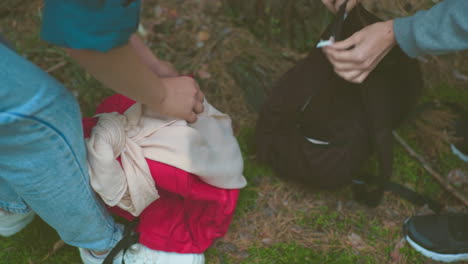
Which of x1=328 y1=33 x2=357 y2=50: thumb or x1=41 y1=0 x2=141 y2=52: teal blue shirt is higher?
x1=41 y1=0 x2=141 y2=52: teal blue shirt

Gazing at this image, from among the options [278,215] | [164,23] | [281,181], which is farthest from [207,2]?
[278,215]

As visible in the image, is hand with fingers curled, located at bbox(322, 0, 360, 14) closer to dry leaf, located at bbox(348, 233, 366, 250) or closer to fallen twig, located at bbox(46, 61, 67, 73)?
dry leaf, located at bbox(348, 233, 366, 250)

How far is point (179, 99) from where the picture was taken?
4.49 ft

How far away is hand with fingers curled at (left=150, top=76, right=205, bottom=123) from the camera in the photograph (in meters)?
Answer: 1.32

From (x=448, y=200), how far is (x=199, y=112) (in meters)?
1.45

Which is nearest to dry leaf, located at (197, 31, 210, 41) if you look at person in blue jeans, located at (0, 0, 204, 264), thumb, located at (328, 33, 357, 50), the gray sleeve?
person in blue jeans, located at (0, 0, 204, 264)

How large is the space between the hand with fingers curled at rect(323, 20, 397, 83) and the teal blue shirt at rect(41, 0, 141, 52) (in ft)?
2.59

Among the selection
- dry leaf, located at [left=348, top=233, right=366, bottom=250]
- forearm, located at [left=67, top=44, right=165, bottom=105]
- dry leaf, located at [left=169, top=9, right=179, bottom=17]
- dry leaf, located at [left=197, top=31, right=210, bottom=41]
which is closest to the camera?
forearm, located at [left=67, top=44, right=165, bottom=105]

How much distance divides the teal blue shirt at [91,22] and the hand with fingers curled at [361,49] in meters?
0.79

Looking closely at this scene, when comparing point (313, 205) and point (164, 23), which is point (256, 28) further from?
point (313, 205)

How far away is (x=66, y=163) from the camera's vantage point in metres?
1.22

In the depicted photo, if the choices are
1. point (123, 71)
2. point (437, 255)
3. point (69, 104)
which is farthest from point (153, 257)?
point (437, 255)

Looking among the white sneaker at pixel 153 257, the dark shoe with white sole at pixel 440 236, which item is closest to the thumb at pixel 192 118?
the white sneaker at pixel 153 257

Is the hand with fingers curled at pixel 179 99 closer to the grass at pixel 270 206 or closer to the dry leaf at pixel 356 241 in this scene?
the grass at pixel 270 206
